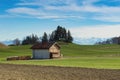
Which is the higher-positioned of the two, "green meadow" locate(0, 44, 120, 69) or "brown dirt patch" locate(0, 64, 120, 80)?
"green meadow" locate(0, 44, 120, 69)

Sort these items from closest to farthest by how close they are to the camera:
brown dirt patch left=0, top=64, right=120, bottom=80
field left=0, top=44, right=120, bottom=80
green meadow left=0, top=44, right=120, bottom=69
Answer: brown dirt patch left=0, top=64, right=120, bottom=80 < field left=0, top=44, right=120, bottom=80 < green meadow left=0, top=44, right=120, bottom=69

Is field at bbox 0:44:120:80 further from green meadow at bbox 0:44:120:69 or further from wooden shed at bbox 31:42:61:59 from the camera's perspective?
wooden shed at bbox 31:42:61:59

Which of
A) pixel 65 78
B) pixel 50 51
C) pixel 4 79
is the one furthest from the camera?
pixel 50 51

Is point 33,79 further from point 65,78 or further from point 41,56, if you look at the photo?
point 41,56

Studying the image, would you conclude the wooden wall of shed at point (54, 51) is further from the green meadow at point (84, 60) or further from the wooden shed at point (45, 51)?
the green meadow at point (84, 60)

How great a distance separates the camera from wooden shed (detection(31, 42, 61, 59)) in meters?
108

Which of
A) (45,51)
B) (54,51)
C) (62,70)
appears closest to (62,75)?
(62,70)

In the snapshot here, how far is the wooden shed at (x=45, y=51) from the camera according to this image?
108287 millimetres

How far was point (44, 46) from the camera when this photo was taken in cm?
11044

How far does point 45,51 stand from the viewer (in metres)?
109

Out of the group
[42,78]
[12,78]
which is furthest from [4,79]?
[42,78]

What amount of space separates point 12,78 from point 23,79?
50.7 inches

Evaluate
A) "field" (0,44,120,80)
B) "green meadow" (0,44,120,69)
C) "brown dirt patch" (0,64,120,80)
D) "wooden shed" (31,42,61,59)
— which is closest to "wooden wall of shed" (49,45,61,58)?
"wooden shed" (31,42,61,59)

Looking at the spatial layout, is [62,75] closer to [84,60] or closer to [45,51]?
[84,60]
